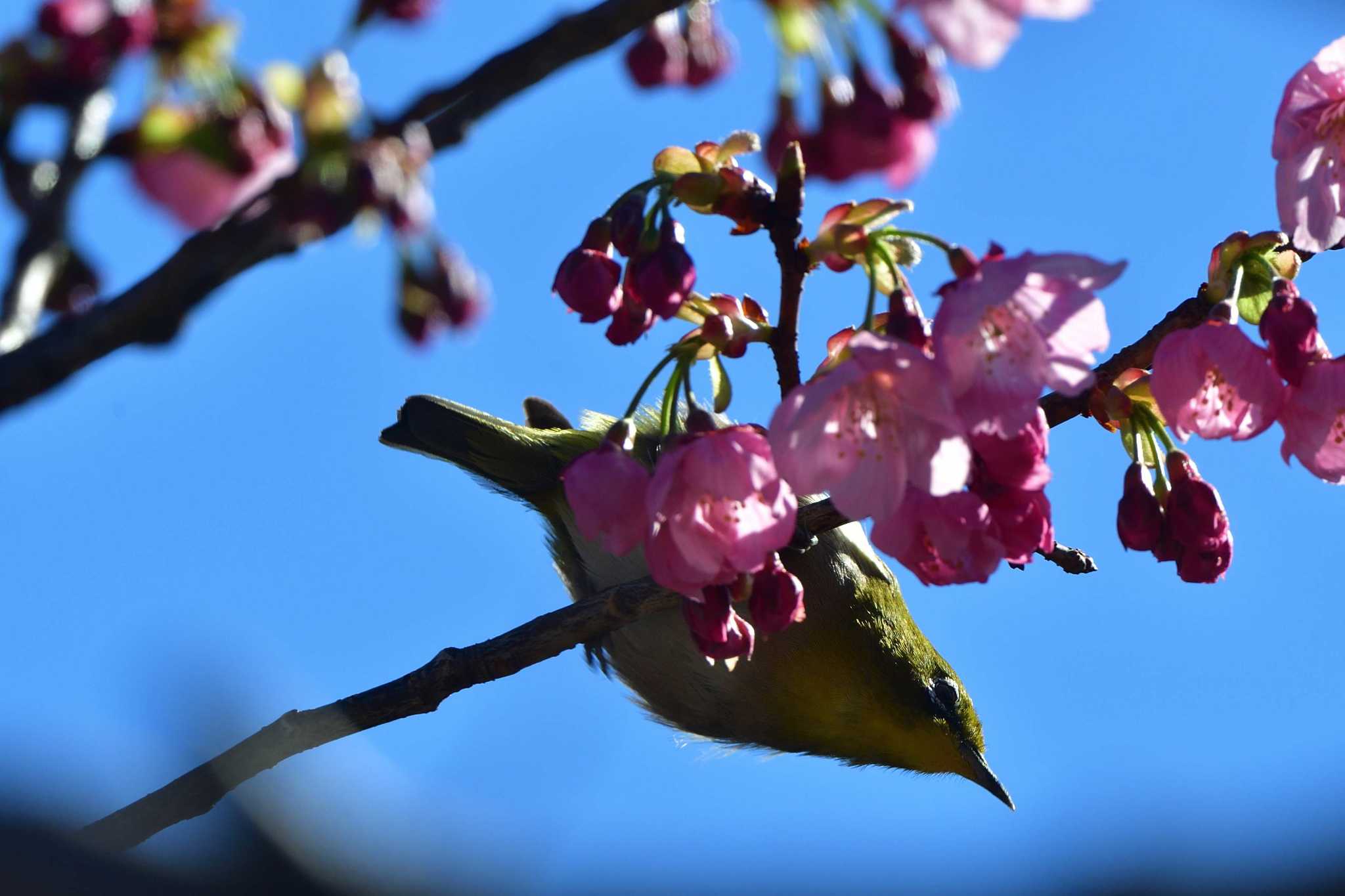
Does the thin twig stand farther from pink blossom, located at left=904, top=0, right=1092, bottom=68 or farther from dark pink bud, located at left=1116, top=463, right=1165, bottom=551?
dark pink bud, located at left=1116, top=463, right=1165, bottom=551

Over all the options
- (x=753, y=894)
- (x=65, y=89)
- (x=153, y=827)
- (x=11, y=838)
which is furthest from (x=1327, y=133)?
(x=153, y=827)

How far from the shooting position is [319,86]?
3.47 ft

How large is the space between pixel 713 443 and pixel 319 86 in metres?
0.68

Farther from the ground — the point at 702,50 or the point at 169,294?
the point at 702,50

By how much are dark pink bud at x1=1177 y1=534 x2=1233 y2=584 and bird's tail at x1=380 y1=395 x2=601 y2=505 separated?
2543mm

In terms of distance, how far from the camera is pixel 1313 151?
1834 mm

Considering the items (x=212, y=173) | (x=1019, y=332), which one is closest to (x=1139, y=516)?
(x=1019, y=332)

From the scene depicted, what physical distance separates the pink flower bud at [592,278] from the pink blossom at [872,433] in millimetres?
338

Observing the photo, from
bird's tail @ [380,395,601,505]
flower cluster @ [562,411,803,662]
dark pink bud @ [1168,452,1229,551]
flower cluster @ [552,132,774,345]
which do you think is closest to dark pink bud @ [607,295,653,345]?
flower cluster @ [552,132,774,345]

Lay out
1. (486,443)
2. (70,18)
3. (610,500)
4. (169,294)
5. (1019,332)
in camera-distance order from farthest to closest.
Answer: (486,443) → (610,500) → (1019,332) → (70,18) → (169,294)

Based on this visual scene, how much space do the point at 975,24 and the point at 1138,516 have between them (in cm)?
93

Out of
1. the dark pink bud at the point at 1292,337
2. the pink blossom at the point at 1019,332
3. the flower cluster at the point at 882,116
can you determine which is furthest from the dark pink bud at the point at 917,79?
the dark pink bud at the point at 1292,337

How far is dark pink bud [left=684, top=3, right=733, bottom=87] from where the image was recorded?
1.61 metres

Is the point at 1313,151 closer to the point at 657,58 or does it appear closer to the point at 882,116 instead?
the point at 882,116
